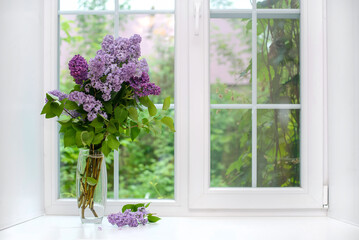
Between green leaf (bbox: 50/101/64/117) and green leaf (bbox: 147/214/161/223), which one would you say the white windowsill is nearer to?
green leaf (bbox: 147/214/161/223)

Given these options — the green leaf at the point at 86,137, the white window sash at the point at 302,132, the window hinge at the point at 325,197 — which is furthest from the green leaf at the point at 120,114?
the window hinge at the point at 325,197

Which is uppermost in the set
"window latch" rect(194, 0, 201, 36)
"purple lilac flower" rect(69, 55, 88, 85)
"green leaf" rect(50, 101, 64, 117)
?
"window latch" rect(194, 0, 201, 36)

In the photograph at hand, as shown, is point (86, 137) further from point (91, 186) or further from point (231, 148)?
point (231, 148)

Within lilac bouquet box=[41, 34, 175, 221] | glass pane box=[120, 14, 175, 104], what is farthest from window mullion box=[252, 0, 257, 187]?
glass pane box=[120, 14, 175, 104]

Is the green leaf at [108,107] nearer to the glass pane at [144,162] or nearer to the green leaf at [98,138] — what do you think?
the green leaf at [98,138]

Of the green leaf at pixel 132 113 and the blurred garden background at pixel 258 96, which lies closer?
the green leaf at pixel 132 113

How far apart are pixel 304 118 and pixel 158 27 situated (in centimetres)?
234

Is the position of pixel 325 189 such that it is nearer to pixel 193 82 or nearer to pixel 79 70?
pixel 193 82

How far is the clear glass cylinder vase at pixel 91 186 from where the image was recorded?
127 centimetres

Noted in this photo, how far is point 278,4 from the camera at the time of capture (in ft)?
4.98

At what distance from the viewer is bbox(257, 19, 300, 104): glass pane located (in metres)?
1.51
